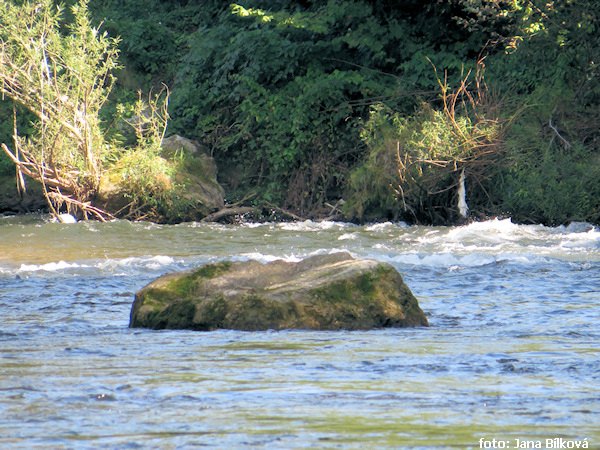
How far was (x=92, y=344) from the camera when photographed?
502cm

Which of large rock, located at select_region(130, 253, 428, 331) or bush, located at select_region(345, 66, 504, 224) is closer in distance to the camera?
large rock, located at select_region(130, 253, 428, 331)

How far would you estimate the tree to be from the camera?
16000mm

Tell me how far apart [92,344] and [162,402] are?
1.95 meters

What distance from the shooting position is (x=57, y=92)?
53.7 feet

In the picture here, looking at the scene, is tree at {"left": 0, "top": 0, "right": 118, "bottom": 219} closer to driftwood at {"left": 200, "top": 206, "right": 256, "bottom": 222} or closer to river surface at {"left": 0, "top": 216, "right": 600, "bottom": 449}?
driftwood at {"left": 200, "top": 206, "right": 256, "bottom": 222}

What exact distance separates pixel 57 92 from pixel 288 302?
12251 mm

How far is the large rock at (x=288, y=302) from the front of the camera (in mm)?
5723

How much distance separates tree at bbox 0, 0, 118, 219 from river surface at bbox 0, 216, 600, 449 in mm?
7855

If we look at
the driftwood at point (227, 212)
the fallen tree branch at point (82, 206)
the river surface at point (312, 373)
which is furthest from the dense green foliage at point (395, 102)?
the river surface at point (312, 373)

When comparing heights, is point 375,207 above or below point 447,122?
below

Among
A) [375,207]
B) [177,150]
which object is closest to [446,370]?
[375,207]

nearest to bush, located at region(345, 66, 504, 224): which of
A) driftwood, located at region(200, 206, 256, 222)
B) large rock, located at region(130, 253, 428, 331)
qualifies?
driftwood, located at region(200, 206, 256, 222)

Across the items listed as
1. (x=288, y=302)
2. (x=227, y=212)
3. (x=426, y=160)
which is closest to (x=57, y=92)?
(x=227, y=212)

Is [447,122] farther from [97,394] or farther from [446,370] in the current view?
[97,394]
